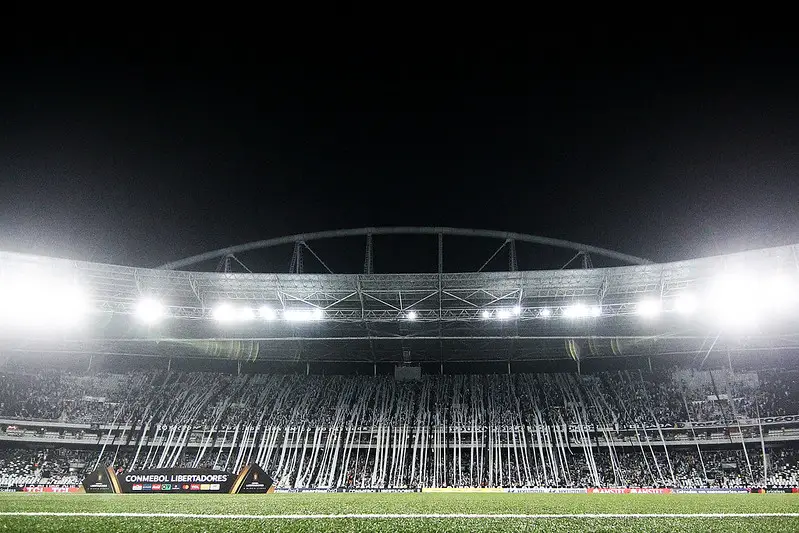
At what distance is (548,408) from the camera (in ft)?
120

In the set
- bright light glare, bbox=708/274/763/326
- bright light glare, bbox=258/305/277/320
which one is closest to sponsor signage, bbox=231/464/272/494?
bright light glare, bbox=258/305/277/320

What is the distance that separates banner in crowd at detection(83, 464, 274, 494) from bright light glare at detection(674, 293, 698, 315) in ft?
68.3

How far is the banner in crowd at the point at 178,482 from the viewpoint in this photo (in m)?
22.5

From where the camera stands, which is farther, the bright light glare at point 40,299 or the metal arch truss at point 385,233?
the metal arch truss at point 385,233

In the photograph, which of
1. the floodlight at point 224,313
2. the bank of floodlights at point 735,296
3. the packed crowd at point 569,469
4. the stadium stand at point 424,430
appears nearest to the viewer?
the bank of floodlights at point 735,296

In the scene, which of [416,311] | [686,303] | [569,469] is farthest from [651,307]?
[569,469]

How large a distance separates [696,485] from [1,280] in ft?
121

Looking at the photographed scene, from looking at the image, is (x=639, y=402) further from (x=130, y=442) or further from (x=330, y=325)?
(x=130, y=442)

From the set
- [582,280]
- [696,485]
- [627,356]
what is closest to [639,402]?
[627,356]

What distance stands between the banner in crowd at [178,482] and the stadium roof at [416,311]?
7.53m

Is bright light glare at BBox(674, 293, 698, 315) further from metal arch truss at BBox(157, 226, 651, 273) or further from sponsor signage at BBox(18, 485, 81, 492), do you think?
sponsor signage at BBox(18, 485, 81, 492)

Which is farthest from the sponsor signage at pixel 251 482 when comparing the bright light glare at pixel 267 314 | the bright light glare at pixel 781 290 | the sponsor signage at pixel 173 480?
the bright light glare at pixel 781 290

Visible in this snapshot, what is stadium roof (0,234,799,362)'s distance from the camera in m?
24.2

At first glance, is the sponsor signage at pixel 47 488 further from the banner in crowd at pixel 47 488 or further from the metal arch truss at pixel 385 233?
the metal arch truss at pixel 385 233
